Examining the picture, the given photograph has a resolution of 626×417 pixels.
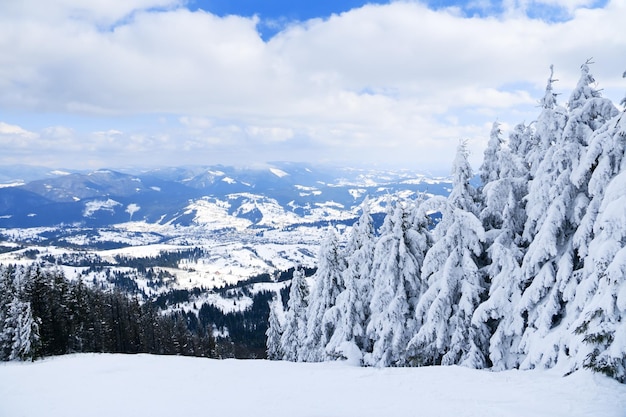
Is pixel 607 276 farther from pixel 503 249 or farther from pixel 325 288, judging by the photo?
pixel 325 288

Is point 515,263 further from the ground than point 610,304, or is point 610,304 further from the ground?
point 610,304

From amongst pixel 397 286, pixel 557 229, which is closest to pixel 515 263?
pixel 557 229

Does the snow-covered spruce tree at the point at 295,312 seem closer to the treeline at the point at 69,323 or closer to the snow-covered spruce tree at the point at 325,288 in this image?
the snow-covered spruce tree at the point at 325,288

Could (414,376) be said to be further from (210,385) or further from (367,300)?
(367,300)

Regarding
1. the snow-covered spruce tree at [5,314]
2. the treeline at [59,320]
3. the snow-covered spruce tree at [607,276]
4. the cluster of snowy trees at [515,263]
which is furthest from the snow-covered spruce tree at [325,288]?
the snow-covered spruce tree at [5,314]

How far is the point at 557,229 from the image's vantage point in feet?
51.6

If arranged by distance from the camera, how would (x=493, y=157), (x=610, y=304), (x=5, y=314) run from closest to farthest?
(x=610, y=304) < (x=493, y=157) < (x=5, y=314)

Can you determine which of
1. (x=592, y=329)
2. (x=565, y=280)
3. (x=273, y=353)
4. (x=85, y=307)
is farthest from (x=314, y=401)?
(x=85, y=307)

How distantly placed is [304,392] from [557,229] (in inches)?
472

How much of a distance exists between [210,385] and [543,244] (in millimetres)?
14708

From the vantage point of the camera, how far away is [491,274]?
18781 millimetres

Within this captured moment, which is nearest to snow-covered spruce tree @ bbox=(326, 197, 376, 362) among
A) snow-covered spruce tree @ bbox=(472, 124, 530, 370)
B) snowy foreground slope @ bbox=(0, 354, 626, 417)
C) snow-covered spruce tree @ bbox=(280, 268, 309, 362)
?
snowy foreground slope @ bbox=(0, 354, 626, 417)

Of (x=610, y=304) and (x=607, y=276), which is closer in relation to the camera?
(x=610, y=304)

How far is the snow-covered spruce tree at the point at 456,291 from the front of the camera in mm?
18672
